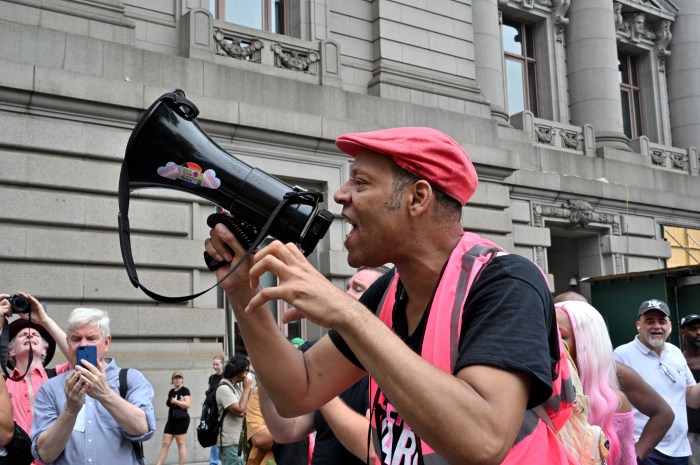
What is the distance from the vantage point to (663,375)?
658 cm

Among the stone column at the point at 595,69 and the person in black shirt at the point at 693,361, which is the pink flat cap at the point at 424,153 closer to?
the person in black shirt at the point at 693,361

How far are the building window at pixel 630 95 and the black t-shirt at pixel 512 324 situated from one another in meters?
22.5

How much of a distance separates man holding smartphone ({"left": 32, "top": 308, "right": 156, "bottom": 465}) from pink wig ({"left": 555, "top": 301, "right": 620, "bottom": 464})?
2.37 m

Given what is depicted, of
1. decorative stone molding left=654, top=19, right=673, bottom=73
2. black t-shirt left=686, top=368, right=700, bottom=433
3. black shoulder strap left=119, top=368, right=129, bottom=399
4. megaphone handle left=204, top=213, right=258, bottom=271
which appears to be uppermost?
decorative stone molding left=654, top=19, right=673, bottom=73

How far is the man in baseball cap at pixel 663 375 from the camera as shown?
635 centimetres

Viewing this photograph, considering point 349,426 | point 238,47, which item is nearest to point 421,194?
point 349,426

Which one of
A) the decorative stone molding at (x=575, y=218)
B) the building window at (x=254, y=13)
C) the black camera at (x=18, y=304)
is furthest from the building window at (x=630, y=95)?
the black camera at (x=18, y=304)

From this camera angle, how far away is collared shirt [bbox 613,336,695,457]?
6.34 meters

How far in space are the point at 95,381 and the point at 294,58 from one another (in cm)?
1078

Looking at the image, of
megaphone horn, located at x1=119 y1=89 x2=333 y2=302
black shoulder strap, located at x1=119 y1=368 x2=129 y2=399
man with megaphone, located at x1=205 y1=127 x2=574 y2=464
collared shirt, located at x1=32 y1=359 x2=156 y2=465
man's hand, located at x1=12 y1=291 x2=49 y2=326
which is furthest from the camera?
man's hand, located at x1=12 y1=291 x2=49 y2=326

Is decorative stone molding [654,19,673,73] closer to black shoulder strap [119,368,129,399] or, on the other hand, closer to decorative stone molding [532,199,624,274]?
decorative stone molding [532,199,624,274]

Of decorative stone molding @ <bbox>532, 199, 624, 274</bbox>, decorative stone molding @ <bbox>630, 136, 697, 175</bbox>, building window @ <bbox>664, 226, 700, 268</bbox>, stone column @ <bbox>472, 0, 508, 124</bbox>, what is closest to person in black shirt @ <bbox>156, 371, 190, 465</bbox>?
decorative stone molding @ <bbox>532, 199, 624, 274</bbox>

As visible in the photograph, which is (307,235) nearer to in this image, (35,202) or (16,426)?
(16,426)

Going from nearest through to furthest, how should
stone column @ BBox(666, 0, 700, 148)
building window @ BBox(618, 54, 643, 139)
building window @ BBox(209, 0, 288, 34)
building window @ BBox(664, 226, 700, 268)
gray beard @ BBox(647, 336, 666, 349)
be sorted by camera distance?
gray beard @ BBox(647, 336, 666, 349) < building window @ BBox(209, 0, 288, 34) < building window @ BBox(664, 226, 700, 268) < stone column @ BBox(666, 0, 700, 148) < building window @ BBox(618, 54, 643, 139)
